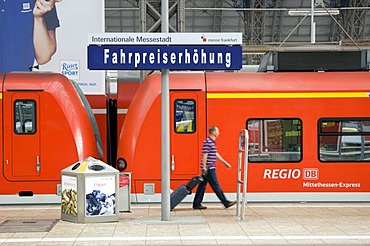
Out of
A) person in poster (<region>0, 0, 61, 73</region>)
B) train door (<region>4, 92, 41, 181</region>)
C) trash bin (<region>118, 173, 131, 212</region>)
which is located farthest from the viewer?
person in poster (<region>0, 0, 61, 73</region>)

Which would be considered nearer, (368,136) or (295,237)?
(295,237)

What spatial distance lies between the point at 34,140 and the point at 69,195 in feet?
8.56

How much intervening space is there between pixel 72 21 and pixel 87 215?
9421mm

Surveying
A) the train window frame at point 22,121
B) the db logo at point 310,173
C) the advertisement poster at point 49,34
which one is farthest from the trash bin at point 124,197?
the advertisement poster at point 49,34

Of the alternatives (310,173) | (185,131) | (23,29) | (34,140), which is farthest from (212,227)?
(23,29)

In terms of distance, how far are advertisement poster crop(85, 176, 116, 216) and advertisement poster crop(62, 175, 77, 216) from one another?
0.22m

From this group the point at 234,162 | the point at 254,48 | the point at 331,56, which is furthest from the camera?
the point at 254,48

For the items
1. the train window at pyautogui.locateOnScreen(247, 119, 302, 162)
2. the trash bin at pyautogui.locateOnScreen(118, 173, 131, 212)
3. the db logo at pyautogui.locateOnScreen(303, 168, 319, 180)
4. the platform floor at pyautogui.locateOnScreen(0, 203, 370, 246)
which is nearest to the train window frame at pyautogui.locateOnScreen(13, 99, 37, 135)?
the platform floor at pyautogui.locateOnScreen(0, 203, 370, 246)

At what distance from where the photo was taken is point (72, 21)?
1923 cm

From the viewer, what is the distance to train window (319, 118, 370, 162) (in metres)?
13.6

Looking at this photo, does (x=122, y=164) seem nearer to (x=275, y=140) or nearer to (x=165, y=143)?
(x=165, y=143)

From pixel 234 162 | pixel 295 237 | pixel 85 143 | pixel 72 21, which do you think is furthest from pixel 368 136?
pixel 72 21

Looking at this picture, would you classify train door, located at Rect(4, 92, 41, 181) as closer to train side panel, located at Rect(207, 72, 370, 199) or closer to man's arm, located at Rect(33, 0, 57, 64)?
train side panel, located at Rect(207, 72, 370, 199)

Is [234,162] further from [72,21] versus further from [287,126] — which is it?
[72,21]
